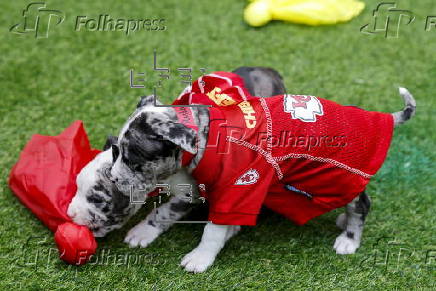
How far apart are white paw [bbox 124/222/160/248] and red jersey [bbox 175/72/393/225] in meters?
0.46

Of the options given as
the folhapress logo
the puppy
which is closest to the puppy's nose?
the puppy

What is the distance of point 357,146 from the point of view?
3.15m

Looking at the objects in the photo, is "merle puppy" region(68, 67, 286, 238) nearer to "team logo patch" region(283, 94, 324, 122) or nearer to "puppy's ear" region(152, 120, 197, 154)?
"puppy's ear" region(152, 120, 197, 154)

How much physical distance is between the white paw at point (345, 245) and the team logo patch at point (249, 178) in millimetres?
829

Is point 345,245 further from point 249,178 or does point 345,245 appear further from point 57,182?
point 57,182

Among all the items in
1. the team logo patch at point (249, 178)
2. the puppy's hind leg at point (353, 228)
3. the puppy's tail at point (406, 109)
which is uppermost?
the puppy's tail at point (406, 109)

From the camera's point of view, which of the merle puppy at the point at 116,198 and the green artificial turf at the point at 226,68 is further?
the green artificial turf at the point at 226,68

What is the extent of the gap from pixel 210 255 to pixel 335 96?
2.00 meters

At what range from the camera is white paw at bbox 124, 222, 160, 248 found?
3375mm

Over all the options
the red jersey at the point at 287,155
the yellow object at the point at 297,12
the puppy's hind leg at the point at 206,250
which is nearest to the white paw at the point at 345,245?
the red jersey at the point at 287,155

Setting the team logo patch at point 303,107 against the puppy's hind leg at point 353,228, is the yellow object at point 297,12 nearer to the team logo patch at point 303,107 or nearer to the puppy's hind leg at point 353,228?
the team logo patch at point 303,107

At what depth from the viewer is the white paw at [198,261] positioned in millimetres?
3215

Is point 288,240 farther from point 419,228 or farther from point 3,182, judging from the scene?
point 3,182

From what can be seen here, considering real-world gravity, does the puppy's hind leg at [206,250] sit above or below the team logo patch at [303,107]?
below
